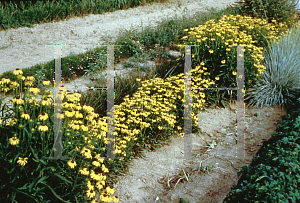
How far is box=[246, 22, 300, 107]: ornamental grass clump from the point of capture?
5.19 meters

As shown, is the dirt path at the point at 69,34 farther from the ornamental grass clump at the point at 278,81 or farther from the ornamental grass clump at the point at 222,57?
the ornamental grass clump at the point at 278,81

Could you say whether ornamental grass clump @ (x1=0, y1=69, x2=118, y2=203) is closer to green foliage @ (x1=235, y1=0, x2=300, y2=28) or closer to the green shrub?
the green shrub

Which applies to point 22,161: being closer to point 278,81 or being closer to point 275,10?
point 278,81

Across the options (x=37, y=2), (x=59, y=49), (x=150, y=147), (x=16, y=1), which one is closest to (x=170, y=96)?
(x=150, y=147)

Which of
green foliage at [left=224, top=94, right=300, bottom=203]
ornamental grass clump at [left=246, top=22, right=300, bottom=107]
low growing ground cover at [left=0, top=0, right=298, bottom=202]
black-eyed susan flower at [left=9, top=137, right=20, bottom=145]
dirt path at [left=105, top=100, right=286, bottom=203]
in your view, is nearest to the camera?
green foliage at [left=224, top=94, right=300, bottom=203]

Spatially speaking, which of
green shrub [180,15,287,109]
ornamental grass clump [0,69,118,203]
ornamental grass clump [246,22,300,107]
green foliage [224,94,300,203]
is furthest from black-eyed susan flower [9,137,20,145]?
ornamental grass clump [246,22,300,107]

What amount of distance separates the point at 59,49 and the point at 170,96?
371 centimetres

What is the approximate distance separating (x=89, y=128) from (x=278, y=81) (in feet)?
12.4

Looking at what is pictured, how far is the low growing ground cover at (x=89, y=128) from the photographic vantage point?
95.0 inches

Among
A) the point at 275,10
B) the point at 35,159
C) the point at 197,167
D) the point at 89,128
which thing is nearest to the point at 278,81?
the point at 197,167

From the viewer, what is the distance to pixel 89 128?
3.18 m

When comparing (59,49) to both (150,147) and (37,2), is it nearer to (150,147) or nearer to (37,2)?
(37,2)

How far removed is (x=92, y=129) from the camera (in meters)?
3.22

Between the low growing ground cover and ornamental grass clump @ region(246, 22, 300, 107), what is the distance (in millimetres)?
248
